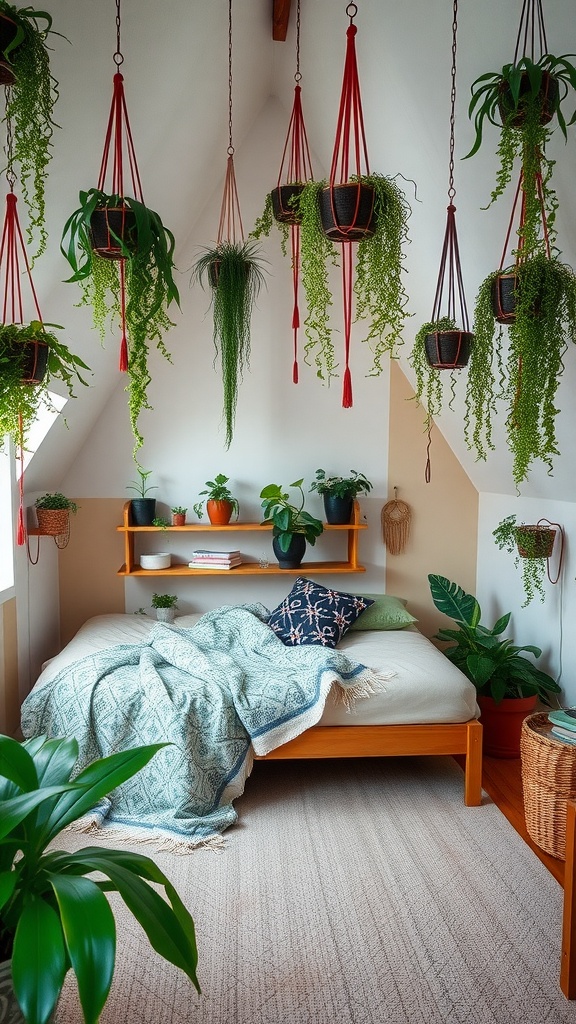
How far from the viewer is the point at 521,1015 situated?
200 centimetres

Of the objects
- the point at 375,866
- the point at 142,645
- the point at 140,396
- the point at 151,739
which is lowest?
the point at 375,866

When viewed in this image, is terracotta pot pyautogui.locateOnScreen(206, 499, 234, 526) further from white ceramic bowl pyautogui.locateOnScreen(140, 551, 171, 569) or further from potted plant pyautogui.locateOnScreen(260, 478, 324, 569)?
white ceramic bowl pyautogui.locateOnScreen(140, 551, 171, 569)

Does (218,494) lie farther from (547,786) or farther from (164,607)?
(547,786)

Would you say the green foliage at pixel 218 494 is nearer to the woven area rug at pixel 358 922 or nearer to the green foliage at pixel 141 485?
the green foliage at pixel 141 485

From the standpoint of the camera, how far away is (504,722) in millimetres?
3762

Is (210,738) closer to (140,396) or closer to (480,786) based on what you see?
(480,786)

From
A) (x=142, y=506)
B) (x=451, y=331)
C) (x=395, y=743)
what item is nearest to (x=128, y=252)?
(x=451, y=331)

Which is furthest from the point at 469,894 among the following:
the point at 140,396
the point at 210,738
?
the point at 140,396

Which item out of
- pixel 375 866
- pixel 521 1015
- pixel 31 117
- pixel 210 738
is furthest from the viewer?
pixel 210 738

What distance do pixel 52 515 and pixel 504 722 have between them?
8.53ft

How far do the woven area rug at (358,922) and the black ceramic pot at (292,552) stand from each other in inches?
58.6

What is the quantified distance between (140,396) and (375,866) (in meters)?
1.90

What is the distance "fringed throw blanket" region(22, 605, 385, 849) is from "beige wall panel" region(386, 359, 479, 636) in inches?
60.8

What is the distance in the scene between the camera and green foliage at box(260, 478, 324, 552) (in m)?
4.40
